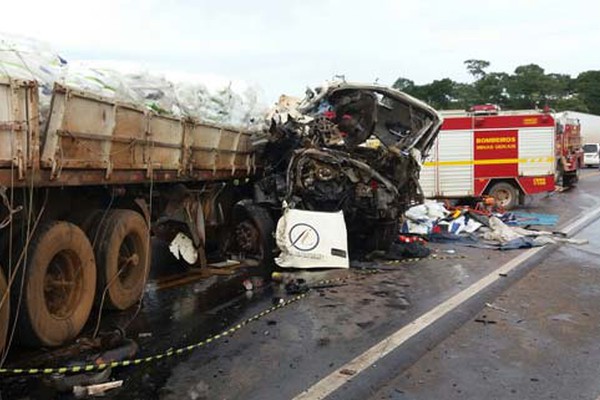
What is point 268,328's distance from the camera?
20.5 ft

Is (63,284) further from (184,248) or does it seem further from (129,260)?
(184,248)

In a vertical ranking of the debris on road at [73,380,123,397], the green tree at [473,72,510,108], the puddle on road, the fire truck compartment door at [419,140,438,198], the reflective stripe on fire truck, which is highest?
the green tree at [473,72,510,108]

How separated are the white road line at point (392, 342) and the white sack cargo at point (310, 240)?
2.01 metres

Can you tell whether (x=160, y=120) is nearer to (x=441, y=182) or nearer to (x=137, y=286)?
(x=137, y=286)

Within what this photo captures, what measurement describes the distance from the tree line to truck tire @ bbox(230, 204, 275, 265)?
53.9m

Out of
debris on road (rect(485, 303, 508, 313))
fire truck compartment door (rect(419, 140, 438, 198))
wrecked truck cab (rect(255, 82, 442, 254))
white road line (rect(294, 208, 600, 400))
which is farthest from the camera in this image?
fire truck compartment door (rect(419, 140, 438, 198))

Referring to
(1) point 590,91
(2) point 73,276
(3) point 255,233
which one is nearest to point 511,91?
(1) point 590,91

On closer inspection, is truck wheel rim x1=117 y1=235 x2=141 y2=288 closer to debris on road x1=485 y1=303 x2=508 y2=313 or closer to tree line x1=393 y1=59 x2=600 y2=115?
debris on road x1=485 y1=303 x2=508 y2=313

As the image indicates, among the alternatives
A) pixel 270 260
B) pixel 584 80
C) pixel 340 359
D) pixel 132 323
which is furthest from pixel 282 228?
pixel 584 80

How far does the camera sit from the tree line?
66812 millimetres

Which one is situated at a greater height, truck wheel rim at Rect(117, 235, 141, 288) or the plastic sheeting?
the plastic sheeting

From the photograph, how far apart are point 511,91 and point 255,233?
66303mm

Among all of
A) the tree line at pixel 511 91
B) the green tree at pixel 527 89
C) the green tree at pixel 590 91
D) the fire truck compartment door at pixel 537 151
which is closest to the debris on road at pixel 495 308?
the fire truck compartment door at pixel 537 151

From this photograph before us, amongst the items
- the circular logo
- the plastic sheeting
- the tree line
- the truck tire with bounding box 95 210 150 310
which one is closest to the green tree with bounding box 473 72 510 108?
the tree line
